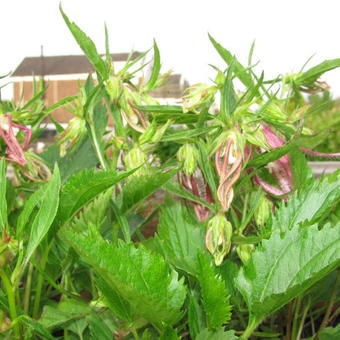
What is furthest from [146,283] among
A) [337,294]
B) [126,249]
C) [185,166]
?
[337,294]

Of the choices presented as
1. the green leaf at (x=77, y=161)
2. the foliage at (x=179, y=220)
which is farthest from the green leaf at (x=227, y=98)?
the green leaf at (x=77, y=161)

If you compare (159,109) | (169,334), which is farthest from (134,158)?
(169,334)

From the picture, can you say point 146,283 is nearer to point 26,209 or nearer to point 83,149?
point 26,209

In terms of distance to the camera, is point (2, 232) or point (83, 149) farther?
point (83, 149)

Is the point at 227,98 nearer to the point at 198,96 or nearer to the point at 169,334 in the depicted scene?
the point at 198,96

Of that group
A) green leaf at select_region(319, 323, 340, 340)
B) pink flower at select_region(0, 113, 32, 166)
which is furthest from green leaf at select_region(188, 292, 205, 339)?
pink flower at select_region(0, 113, 32, 166)
